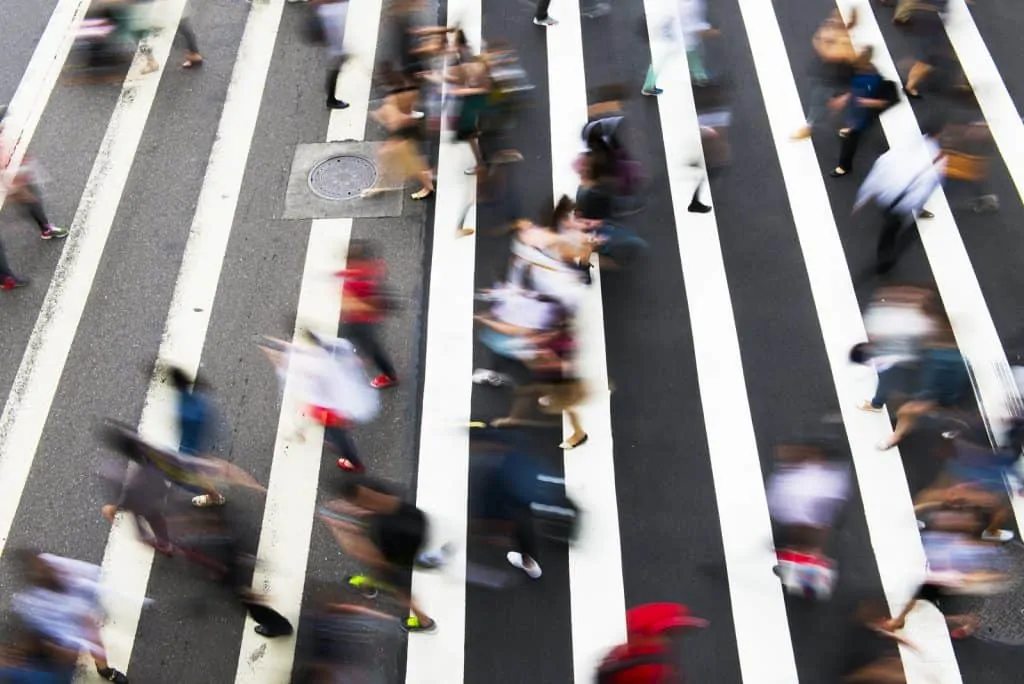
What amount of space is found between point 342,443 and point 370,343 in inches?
42.5

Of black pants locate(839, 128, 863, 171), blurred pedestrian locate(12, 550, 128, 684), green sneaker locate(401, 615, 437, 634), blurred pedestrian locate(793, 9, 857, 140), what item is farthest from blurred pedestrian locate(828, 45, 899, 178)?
blurred pedestrian locate(12, 550, 128, 684)

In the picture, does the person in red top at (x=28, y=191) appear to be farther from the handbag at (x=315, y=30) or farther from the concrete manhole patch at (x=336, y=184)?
the handbag at (x=315, y=30)

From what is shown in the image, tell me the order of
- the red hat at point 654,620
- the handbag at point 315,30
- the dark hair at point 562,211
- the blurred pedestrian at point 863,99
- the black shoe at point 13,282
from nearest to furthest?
the red hat at point 654,620 → the dark hair at point 562,211 → the blurred pedestrian at point 863,99 → the black shoe at point 13,282 → the handbag at point 315,30

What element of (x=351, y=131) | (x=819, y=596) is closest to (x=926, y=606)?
(x=819, y=596)

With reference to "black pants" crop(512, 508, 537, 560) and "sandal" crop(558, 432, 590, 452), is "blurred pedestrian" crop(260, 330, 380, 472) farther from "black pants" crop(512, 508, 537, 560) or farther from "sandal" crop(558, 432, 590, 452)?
"sandal" crop(558, 432, 590, 452)

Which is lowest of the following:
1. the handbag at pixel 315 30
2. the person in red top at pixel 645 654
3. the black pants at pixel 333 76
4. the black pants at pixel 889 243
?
the person in red top at pixel 645 654

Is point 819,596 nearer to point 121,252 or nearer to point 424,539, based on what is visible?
point 424,539

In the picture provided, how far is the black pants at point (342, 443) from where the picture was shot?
9.13 meters

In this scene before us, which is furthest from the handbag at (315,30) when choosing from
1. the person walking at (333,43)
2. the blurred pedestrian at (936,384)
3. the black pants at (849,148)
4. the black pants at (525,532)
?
the blurred pedestrian at (936,384)

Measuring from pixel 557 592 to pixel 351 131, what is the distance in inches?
292

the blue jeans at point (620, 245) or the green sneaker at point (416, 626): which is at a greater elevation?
the blue jeans at point (620, 245)

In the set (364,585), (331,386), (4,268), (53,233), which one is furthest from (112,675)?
(53,233)

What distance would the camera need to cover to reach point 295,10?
50.1 feet

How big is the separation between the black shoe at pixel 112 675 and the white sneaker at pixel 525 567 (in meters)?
3.51
